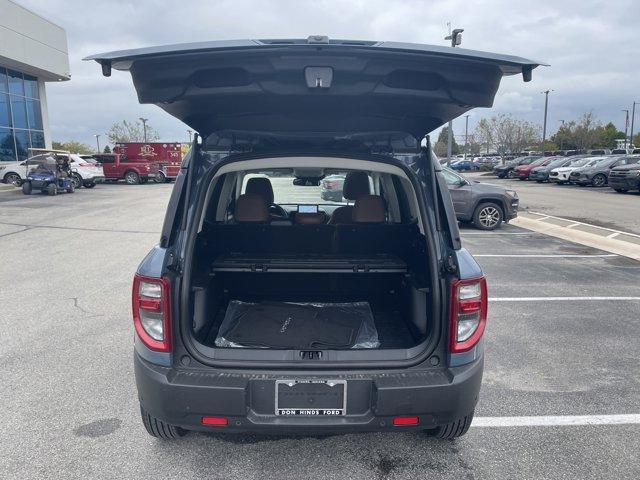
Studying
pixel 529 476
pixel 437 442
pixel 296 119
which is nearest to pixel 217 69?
pixel 296 119

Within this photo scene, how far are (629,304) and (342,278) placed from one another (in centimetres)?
420

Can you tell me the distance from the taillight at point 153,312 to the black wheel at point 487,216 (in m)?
10.2

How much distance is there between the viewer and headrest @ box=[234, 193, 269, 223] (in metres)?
3.59

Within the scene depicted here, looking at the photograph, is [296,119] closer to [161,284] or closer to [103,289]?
[161,284]

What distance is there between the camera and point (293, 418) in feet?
7.70

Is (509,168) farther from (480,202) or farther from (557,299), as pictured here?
(557,299)

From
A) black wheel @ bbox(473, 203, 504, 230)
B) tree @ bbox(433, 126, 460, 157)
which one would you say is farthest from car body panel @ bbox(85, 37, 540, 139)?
tree @ bbox(433, 126, 460, 157)

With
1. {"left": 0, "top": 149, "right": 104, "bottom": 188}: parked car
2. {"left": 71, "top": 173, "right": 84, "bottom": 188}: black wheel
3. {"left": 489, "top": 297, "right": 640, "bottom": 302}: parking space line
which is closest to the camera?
{"left": 489, "top": 297, "right": 640, "bottom": 302}: parking space line

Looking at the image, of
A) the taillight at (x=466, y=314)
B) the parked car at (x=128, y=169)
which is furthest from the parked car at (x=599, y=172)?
the taillight at (x=466, y=314)

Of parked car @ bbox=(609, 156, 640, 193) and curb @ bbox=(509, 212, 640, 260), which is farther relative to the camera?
parked car @ bbox=(609, 156, 640, 193)

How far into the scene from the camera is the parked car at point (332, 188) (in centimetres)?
478

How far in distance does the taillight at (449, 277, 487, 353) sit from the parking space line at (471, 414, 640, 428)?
96cm

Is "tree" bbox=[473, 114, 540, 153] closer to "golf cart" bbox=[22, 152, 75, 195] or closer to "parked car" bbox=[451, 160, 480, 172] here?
"parked car" bbox=[451, 160, 480, 172]

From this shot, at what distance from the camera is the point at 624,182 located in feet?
69.0
